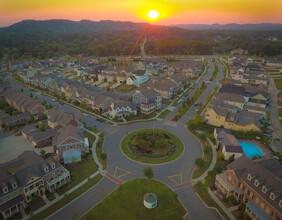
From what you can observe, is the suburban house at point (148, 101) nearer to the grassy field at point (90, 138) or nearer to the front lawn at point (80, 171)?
the grassy field at point (90, 138)

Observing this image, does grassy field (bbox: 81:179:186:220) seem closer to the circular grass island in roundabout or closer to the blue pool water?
the circular grass island in roundabout

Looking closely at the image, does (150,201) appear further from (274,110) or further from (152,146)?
→ (274,110)

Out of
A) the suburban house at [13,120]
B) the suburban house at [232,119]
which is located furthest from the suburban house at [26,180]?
the suburban house at [232,119]

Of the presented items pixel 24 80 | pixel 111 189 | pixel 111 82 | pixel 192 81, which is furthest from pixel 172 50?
pixel 111 189

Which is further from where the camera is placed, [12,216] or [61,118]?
[61,118]

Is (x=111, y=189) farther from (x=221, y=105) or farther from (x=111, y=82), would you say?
(x=111, y=82)
